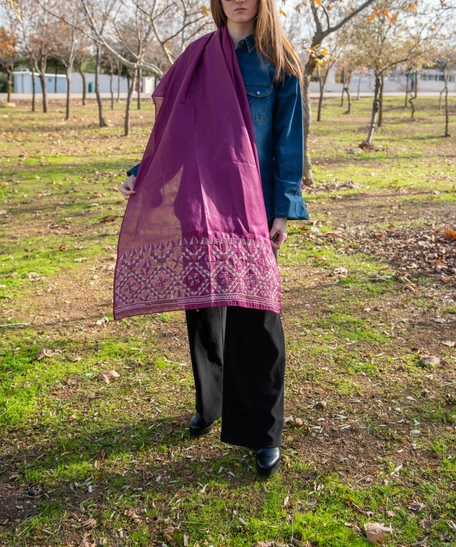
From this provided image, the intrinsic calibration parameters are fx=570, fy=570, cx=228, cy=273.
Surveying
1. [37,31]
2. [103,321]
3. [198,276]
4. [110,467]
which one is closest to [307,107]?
[103,321]

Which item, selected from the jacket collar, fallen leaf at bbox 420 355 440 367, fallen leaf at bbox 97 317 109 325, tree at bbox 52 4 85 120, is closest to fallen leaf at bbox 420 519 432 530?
fallen leaf at bbox 420 355 440 367

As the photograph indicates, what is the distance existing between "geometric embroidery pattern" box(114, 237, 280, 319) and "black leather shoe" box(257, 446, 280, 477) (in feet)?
2.30

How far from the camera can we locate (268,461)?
2.51 m

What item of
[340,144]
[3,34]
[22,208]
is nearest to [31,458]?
[22,208]

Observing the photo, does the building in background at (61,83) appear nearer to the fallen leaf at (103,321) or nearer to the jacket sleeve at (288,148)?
the fallen leaf at (103,321)

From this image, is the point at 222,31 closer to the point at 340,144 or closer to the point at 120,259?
the point at 120,259

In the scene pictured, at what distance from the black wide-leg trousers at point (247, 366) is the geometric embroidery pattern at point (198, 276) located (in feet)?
0.51

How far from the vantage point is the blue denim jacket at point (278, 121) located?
7.50 ft

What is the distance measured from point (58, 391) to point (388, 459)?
5.97 feet

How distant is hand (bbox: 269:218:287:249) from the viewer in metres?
2.37

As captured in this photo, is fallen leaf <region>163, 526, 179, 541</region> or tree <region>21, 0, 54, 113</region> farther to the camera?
tree <region>21, 0, 54, 113</region>

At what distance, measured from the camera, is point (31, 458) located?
2656mm

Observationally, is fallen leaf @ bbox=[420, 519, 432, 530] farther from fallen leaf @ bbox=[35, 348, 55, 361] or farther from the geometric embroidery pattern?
fallen leaf @ bbox=[35, 348, 55, 361]

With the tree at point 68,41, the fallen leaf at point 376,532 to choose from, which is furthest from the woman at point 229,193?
the tree at point 68,41
